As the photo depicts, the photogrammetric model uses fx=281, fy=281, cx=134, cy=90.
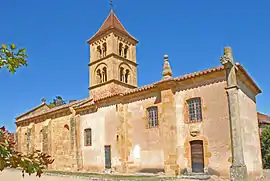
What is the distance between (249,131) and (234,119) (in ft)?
9.78

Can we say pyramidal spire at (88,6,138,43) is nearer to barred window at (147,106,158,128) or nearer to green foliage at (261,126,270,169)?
barred window at (147,106,158,128)

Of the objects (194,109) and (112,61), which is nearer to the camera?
(194,109)

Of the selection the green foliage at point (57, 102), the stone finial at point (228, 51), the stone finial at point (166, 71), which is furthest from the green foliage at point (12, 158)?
the green foliage at point (57, 102)

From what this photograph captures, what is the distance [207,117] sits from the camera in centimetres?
1653

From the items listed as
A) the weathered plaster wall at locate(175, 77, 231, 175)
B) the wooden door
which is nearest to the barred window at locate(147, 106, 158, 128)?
the weathered plaster wall at locate(175, 77, 231, 175)

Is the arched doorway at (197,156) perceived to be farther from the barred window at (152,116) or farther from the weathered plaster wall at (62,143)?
the weathered plaster wall at (62,143)

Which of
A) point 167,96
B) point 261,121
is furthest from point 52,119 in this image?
point 261,121

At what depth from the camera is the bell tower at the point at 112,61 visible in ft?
94.8

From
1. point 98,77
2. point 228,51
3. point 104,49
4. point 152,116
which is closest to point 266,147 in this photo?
point 152,116

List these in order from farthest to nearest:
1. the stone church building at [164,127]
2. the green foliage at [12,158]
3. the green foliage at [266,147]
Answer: the green foliage at [266,147]
the stone church building at [164,127]
the green foliage at [12,158]

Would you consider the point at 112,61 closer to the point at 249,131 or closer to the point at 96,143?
the point at 96,143

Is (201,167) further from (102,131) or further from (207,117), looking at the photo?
(102,131)

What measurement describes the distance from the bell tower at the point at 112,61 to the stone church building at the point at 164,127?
10.7 inches

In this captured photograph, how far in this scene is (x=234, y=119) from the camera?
15.3 meters
